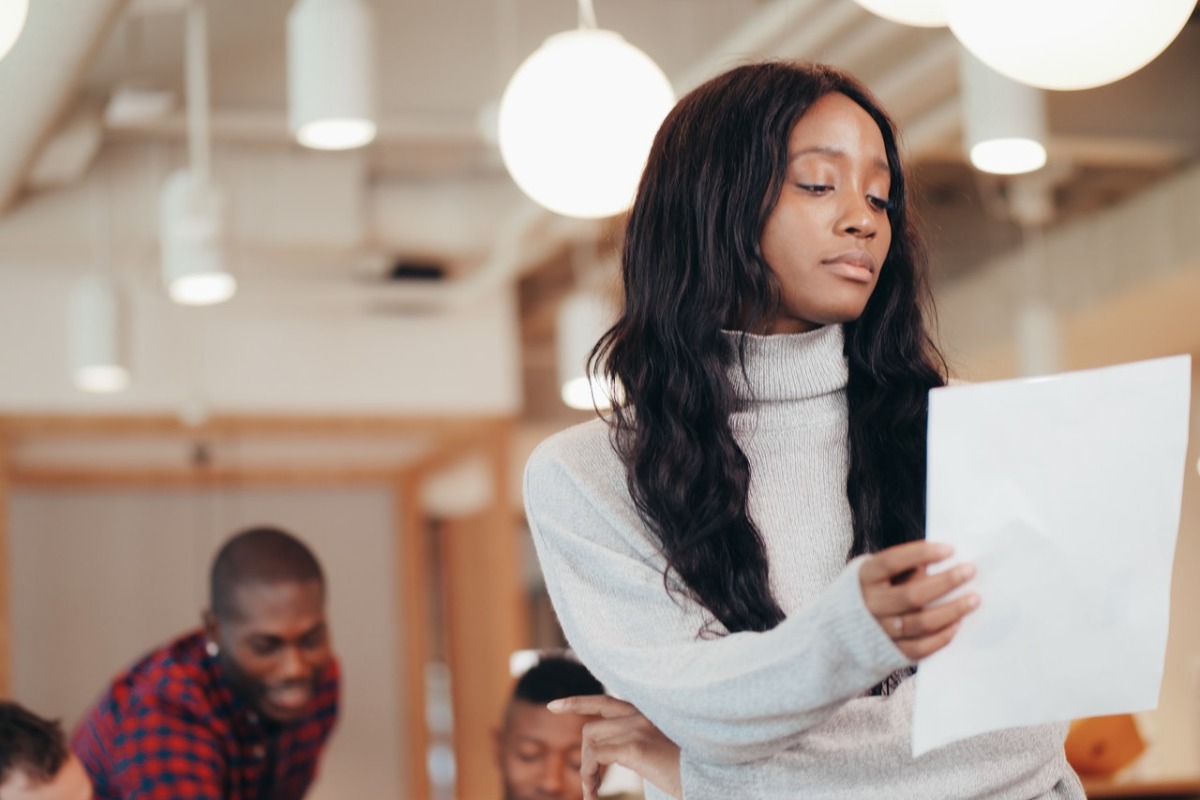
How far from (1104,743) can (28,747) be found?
1783mm

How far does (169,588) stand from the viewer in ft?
20.9

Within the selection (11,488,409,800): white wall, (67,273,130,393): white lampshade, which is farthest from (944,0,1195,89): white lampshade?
(11,488,409,800): white wall

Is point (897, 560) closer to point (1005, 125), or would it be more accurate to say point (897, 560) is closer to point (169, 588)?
point (1005, 125)

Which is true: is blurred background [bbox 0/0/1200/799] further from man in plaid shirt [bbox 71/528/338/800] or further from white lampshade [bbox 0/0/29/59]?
white lampshade [bbox 0/0/29/59]

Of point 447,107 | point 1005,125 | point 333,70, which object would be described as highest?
point 447,107

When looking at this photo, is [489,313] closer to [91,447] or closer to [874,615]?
[91,447]

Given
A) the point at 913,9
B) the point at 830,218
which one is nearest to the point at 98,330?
the point at 913,9

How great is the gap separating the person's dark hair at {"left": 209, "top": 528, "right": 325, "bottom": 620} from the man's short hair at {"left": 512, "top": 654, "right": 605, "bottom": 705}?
1.45 feet

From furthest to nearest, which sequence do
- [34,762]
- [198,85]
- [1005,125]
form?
[198,85] < [1005,125] < [34,762]

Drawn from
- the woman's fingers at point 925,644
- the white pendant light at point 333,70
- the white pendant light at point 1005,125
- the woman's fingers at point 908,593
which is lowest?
the woman's fingers at point 925,644

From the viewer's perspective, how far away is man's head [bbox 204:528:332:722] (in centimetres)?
274

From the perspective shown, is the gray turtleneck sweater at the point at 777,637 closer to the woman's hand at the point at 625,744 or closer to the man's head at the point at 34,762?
the woman's hand at the point at 625,744

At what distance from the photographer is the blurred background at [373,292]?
384cm

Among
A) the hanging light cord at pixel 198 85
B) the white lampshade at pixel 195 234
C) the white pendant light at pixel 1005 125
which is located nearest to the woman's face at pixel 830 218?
the white pendant light at pixel 1005 125
